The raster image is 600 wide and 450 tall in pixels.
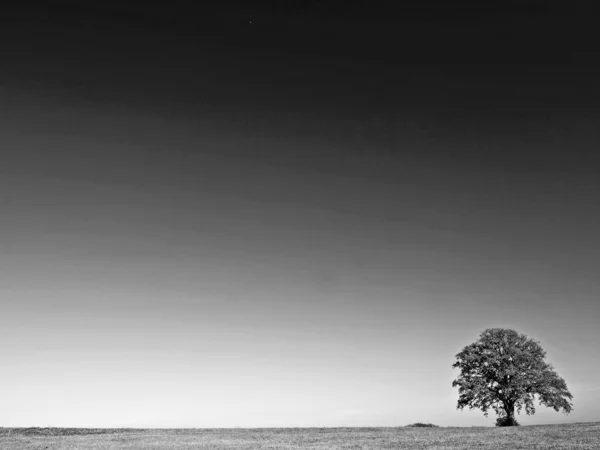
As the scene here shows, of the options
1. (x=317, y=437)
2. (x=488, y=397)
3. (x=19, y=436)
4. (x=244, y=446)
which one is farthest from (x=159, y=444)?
(x=488, y=397)

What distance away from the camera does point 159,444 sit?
40812 millimetres

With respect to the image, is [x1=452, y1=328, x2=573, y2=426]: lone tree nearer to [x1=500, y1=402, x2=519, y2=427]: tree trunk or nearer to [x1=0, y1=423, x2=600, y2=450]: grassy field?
[x1=500, y1=402, x2=519, y2=427]: tree trunk

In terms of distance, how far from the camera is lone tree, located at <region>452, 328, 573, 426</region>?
60.2m

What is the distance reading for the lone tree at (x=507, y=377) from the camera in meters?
60.2

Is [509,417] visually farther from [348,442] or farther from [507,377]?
[348,442]

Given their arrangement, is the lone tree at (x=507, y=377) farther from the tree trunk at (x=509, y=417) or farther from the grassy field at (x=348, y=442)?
the grassy field at (x=348, y=442)

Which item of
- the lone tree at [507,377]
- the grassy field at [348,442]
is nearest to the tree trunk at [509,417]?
the lone tree at [507,377]

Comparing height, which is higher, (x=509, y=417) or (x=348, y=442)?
(x=509, y=417)

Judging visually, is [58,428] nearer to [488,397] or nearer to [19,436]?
[19,436]

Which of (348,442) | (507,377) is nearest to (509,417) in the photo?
(507,377)

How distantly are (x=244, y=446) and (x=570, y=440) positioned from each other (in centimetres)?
2275

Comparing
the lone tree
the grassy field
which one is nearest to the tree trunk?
the lone tree

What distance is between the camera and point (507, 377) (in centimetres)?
6138

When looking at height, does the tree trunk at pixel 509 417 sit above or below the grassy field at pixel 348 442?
above
